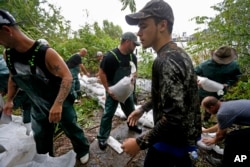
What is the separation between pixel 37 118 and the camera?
2154mm

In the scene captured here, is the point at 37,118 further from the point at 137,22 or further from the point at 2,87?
the point at 137,22

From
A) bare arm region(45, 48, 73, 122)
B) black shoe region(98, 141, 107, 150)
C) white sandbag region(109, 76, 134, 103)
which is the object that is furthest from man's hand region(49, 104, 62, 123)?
black shoe region(98, 141, 107, 150)

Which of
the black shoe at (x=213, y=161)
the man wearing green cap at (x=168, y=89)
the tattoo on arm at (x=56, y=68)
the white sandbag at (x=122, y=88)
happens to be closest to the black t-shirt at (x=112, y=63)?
the white sandbag at (x=122, y=88)

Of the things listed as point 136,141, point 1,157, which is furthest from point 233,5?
point 1,157

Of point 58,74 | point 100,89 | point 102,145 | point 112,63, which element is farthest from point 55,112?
point 100,89

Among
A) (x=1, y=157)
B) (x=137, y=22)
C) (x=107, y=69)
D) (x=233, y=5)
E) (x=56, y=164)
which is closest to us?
(x=137, y=22)

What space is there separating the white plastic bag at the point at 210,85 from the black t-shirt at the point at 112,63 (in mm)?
1096

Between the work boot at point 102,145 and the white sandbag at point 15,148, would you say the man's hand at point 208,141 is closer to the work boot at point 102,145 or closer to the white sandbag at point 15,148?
the work boot at point 102,145

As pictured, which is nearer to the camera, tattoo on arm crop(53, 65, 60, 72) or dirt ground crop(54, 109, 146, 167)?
tattoo on arm crop(53, 65, 60, 72)

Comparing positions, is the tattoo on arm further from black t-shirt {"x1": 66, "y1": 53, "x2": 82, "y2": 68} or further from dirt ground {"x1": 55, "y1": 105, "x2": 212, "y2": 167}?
black t-shirt {"x1": 66, "y1": 53, "x2": 82, "y2": 68}

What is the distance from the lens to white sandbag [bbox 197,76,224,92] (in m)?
2.96

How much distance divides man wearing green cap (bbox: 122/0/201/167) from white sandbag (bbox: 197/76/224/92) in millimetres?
1681

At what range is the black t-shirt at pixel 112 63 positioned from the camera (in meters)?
2.84

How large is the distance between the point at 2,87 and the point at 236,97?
3754mm
